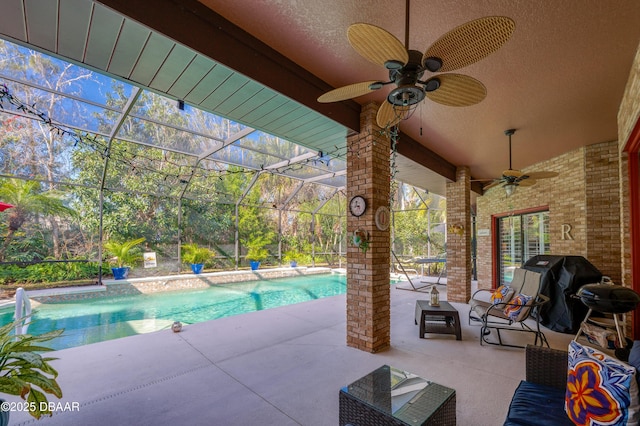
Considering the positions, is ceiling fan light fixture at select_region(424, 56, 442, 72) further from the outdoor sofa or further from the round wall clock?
the round wall clock

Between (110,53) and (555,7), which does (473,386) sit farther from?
(110,53)

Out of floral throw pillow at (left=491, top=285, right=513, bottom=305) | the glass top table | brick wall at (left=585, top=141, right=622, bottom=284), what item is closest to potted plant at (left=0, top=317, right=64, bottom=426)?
the glass top table

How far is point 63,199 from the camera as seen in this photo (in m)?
7.41

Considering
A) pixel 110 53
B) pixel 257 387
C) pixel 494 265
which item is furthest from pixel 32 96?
pixel 494 265

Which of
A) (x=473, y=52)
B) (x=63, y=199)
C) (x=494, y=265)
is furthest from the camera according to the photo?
→ (x=494, y=265)

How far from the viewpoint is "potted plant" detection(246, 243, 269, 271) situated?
409 inches

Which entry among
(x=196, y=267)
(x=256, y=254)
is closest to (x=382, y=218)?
(x=196, y=267)

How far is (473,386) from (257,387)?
195cm

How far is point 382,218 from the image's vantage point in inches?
140

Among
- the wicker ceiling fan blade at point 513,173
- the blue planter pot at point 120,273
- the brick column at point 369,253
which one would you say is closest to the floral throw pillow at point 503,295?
the wicker ceiling fan blade at point 513,173

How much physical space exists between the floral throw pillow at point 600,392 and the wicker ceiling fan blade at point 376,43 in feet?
6.46

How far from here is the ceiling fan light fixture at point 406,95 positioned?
1729mm

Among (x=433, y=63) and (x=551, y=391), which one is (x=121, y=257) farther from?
(x=551, y=391)

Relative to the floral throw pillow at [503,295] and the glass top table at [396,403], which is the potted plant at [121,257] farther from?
the floral throw pillow at [503,295]
